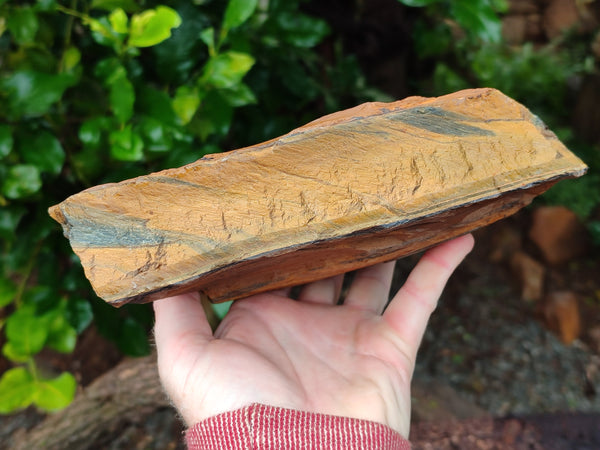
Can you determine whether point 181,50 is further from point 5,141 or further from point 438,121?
point 438,121

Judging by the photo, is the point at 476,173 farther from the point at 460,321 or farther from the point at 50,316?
the point at 460,321

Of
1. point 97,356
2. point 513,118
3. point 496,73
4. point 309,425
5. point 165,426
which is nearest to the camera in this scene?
point 309,425

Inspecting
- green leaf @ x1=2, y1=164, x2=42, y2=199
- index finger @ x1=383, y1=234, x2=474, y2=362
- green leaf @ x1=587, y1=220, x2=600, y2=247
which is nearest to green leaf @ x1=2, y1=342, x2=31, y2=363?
green leaf @ x1=2, y1=164, x2=42, y2=199

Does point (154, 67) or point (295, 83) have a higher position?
point (154, 67)

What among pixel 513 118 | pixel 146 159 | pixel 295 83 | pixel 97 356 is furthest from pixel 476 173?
pixel 97 356

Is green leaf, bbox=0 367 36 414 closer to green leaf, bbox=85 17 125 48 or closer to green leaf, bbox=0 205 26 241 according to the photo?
green leaf, bbox=0 205 26 241

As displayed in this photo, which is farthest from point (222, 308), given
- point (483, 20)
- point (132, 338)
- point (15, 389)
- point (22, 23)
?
point (483, 20)
